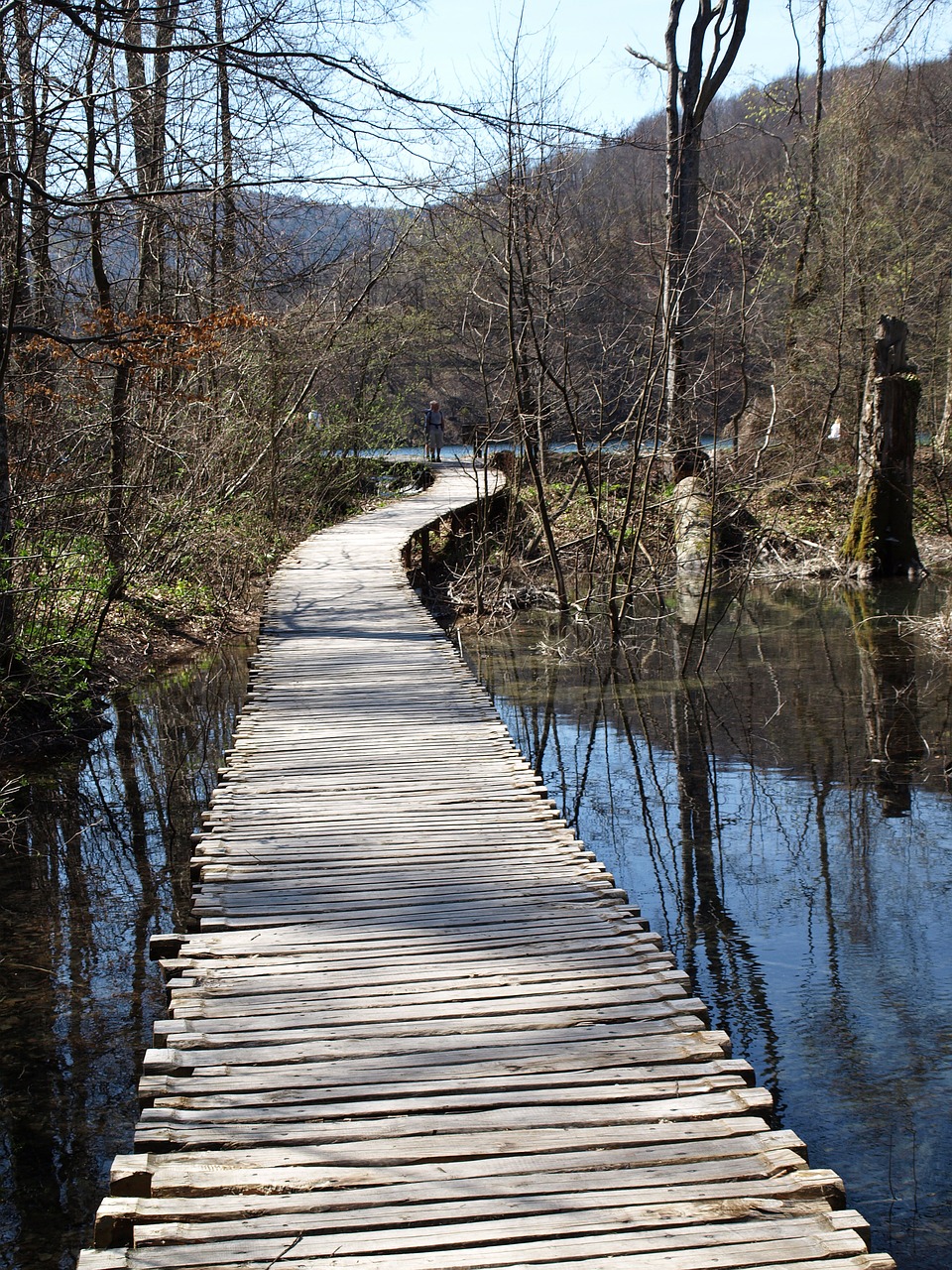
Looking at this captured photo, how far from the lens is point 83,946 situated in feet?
18.0

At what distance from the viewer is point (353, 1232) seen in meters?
2.48

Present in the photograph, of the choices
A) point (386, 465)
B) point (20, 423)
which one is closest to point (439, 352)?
point (386, 465)

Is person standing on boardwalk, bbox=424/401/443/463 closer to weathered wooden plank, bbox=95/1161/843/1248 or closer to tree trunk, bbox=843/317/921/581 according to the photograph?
tree trunk, bbox=843/317/921/581

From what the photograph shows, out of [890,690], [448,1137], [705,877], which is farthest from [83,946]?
[890,690]

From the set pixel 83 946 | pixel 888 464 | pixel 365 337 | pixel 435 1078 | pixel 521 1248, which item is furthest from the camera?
pixel 365 337

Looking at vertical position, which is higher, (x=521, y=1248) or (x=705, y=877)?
(x=521, y=1248)

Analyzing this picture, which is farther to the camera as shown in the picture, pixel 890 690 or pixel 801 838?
pixel 890 690

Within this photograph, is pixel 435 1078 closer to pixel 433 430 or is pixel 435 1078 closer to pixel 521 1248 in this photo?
pixel 521 1248

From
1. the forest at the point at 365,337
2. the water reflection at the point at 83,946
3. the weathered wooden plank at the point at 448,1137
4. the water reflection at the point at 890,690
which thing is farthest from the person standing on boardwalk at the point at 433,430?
the weathered wooden plank at the point at 448,1137

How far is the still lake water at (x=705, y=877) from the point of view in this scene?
12.9 ft

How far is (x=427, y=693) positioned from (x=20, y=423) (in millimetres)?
3637

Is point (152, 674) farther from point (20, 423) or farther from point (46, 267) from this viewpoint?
point (46, 267)

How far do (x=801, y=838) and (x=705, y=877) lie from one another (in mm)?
775

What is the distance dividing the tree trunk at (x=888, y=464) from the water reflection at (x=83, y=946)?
8385mm
